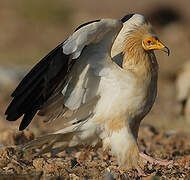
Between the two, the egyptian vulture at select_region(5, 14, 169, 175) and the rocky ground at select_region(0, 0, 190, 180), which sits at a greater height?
the egyptian vulture at select_region(5, 14, 169, 175)

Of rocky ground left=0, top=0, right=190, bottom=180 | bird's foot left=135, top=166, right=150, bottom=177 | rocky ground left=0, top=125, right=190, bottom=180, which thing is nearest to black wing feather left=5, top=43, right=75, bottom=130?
rocky ground left=0, top=125, right=190, bottom=180

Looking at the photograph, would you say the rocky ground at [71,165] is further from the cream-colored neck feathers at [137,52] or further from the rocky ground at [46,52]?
the cream-colored neck feathers at [137,52]

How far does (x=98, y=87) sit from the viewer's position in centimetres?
718

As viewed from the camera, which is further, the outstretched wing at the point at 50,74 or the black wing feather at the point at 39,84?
the black wing feather at the point at 39,84

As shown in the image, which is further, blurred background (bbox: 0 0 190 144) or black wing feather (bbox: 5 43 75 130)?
blurred background (bbox: 0 0 190 144)

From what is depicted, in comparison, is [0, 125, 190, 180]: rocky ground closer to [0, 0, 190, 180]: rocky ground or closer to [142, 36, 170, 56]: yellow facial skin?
[0, 0, 190, 180]: rocky ground

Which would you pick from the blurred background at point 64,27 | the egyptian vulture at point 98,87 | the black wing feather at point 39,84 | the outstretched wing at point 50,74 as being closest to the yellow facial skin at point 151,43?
the egyptian vulture at point 98,87

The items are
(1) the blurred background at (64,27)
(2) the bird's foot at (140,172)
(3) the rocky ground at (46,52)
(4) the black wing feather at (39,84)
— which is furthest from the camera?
(1) the blurred background at (64,27)

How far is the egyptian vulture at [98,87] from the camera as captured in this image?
265 inches

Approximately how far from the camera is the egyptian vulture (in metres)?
6.72

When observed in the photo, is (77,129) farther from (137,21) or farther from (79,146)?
(137,21)

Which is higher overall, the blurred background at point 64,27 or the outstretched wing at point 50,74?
the outstretched wing at point 50,74

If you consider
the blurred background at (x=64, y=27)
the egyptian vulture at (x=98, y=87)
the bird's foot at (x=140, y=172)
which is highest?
the egyptian vulture at (x=98, y=87)

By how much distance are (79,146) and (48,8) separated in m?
23.6
